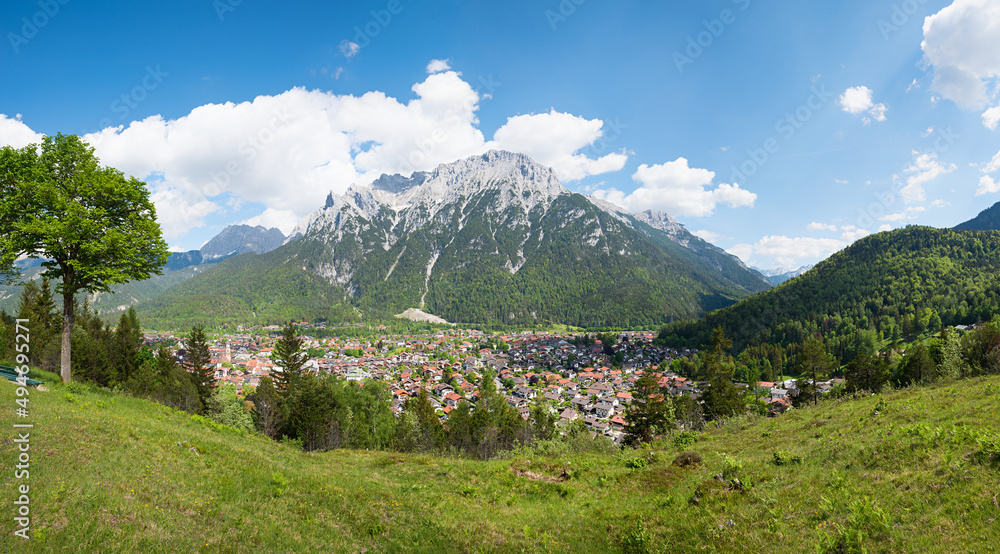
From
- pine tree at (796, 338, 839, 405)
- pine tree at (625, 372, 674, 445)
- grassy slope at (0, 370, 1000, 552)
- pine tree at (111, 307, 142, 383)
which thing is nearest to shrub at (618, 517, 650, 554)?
grassy slope at (0, 370, 1000, 552)

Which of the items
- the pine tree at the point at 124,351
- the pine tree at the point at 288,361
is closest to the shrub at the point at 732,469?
the pine tree at the point at 288,361

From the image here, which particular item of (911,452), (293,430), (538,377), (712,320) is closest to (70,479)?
(911,452)

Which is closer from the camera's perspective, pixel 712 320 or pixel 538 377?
pixel 538 377

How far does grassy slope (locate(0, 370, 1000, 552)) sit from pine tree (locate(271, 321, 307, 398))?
2538 centimetres

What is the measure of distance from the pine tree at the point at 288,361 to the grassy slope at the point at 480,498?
2538 cm

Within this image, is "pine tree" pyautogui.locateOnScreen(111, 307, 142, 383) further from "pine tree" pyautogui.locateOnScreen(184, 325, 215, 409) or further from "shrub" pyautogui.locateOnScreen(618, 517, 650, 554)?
"shrub" pyautogui.locateOnScreen(618, 517, 650, 554)

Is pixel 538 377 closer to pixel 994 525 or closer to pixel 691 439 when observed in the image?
pixel 691 439

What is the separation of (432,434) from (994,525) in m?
45.5

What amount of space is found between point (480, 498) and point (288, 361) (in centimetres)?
3684

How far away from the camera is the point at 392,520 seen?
36.4ft

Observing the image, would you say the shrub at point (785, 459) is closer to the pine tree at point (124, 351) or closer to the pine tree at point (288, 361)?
the pine tree at point (288, 361)

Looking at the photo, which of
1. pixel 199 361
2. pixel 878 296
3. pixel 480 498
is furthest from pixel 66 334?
pixel 878 296

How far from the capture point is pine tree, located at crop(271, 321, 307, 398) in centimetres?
4184

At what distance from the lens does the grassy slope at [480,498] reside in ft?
24.1
